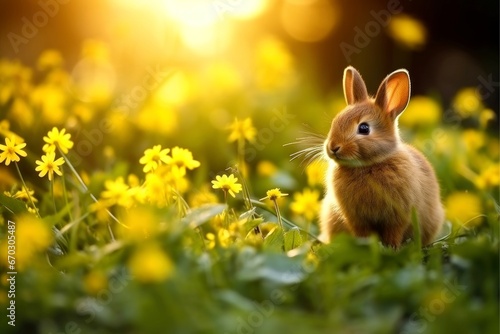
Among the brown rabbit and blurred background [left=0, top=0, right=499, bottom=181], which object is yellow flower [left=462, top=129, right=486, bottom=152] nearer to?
blurred background [left=0, top=0, right=499, bottom=181]

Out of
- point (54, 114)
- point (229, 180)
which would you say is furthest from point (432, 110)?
point (229, 180)

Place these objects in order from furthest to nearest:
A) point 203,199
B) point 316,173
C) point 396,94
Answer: point 316,173, point 203,199, point 396,94

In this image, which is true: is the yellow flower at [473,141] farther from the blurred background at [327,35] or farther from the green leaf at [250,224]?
the green leaf at [250,224]

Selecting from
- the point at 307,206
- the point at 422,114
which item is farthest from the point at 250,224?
the point at 422,114

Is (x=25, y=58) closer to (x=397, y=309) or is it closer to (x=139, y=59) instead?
(x=139, y=59)

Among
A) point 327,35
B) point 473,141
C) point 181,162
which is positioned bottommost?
point 473,141

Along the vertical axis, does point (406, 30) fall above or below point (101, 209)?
below

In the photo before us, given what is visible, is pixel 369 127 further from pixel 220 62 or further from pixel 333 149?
pixel 220 62
